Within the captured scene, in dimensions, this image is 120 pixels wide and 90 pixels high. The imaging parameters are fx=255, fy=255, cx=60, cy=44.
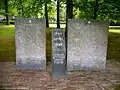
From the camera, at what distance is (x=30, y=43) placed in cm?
769

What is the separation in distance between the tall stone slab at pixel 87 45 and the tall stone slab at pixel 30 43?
81 centimetres

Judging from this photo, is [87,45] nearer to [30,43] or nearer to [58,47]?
[58,47]

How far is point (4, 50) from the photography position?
10.9 meters

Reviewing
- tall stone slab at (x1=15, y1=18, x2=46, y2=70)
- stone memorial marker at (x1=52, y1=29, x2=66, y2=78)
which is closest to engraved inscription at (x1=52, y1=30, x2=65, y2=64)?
stone memorial marker at (x1=52, y1=29, x2=66, y2=78)

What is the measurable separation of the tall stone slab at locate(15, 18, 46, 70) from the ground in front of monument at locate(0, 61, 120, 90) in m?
0.30

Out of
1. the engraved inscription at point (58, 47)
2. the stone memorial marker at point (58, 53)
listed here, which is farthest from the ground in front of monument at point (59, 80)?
the engraved inscription at point (58, 47)

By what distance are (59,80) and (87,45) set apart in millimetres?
1608

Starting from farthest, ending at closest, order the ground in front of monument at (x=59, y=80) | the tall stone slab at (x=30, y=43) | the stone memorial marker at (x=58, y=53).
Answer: the tall stone slab at (x=30, y=43) → the stone memorial marker at (x=58, y=53) → the ground in front of monument at (x=59, y=80)

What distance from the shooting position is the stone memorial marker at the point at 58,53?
7074mm

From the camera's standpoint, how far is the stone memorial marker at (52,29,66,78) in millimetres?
7074

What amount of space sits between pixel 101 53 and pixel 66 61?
1100mm

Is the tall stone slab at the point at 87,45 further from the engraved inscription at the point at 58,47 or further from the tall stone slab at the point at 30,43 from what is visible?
the tall stone slab at the point at 30,43

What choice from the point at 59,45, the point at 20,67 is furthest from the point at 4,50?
the point at 59,45

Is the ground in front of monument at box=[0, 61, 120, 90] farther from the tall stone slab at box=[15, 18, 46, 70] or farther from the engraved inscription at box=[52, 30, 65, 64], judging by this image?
the engraved inscription at box=[52, 30, 65, 64]
